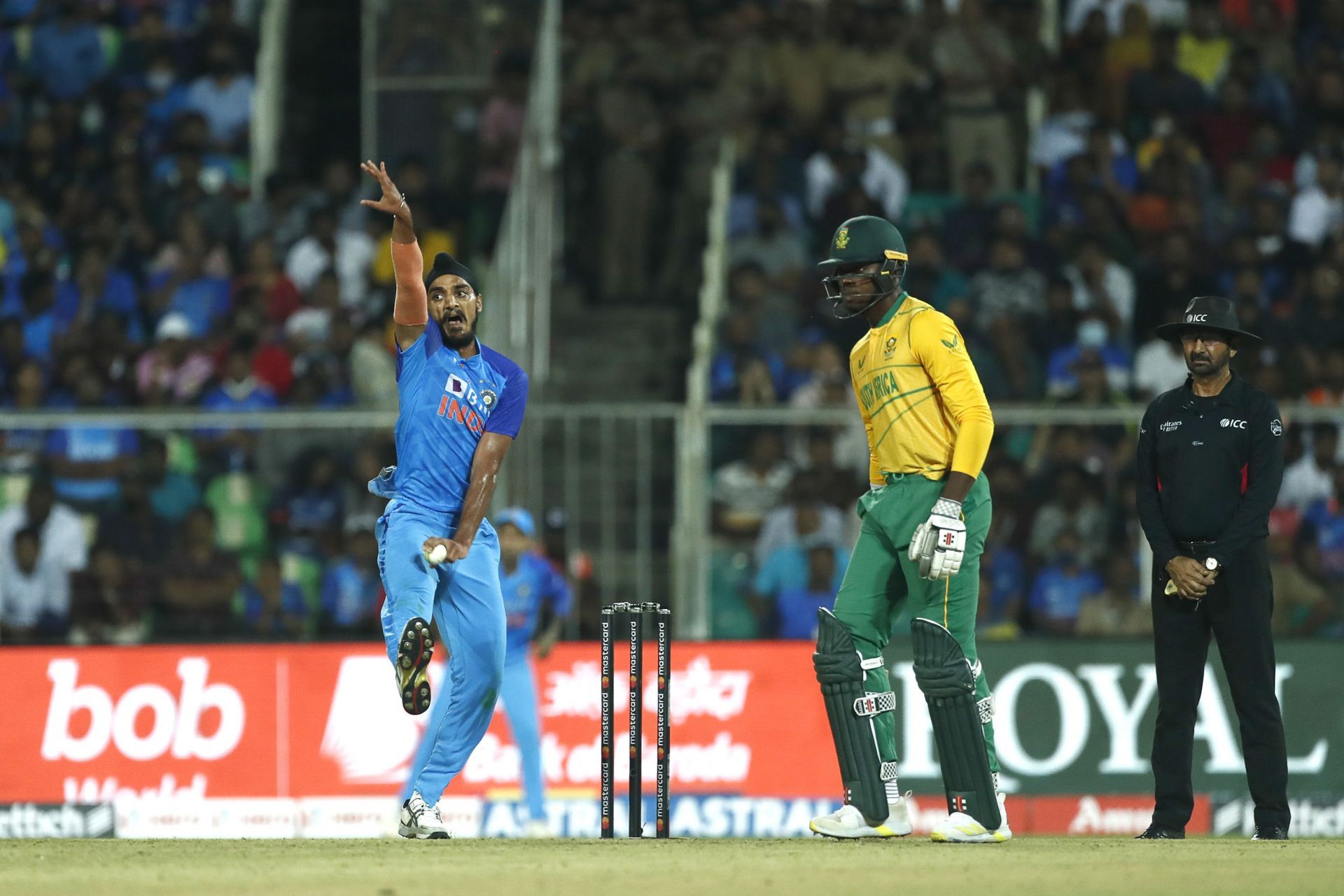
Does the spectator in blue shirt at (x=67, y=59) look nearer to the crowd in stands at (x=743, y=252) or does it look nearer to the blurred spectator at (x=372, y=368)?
the crowd in stands at (x=743, y=252)

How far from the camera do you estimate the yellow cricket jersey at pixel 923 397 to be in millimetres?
8312

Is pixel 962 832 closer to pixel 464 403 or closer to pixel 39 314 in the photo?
pixel 464 403

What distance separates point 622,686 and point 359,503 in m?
2.38

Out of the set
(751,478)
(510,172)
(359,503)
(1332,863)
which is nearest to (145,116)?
(510,172)

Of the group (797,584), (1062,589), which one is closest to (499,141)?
(797,584)

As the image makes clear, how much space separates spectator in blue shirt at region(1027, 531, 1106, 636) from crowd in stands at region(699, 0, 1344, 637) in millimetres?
18

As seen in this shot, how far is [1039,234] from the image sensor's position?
58.6 ft

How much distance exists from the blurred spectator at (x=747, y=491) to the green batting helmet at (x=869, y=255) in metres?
5.82

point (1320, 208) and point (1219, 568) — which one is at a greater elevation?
point (1320, 208)

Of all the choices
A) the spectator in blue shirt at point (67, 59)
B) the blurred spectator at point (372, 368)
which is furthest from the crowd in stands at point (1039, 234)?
the spectator in blue shirt at point (67, 59)

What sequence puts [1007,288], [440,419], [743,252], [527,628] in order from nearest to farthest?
[440,419] → [527,628] → [1007,288] → [743,252]

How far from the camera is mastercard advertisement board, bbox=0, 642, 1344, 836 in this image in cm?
1355

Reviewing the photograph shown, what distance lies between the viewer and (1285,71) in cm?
1928

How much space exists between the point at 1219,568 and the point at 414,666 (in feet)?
11.8
